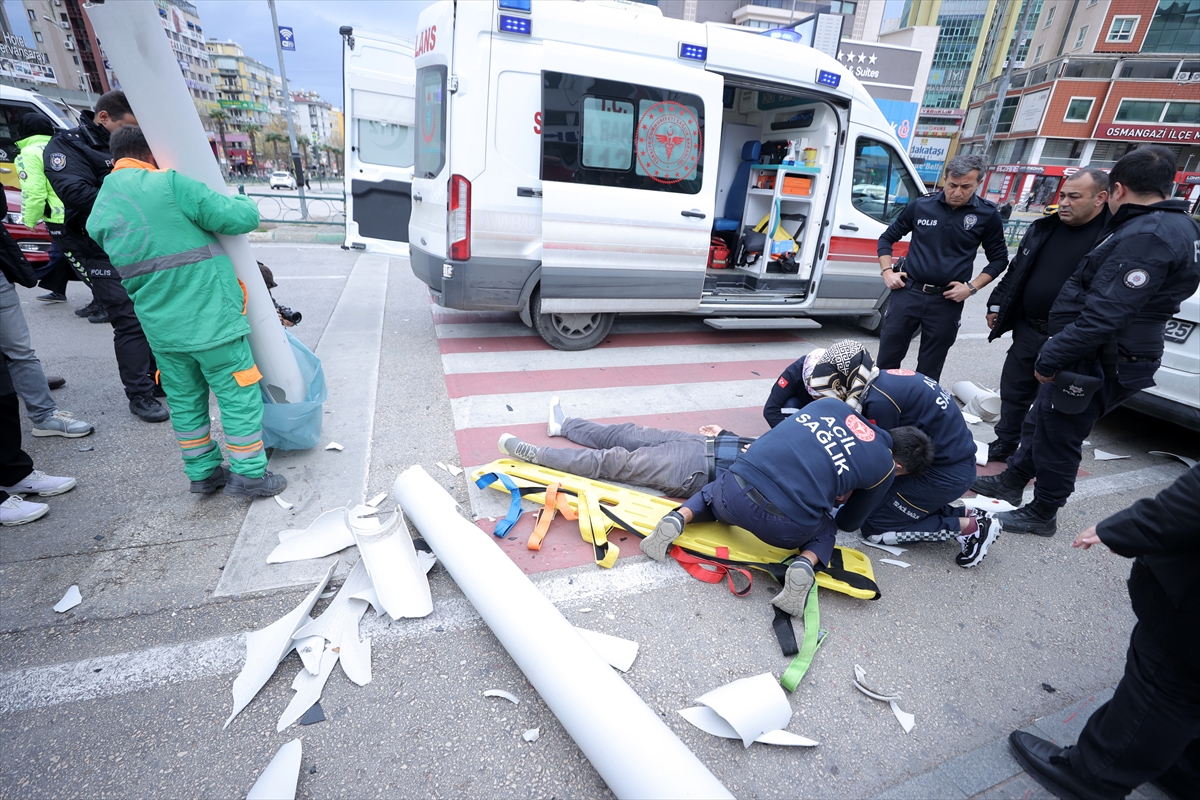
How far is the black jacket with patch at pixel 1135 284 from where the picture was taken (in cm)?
268

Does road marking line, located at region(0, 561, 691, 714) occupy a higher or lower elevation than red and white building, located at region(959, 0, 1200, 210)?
lower

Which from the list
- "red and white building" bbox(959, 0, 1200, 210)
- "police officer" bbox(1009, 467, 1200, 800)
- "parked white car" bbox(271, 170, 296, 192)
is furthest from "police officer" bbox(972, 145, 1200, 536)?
"red and white building" bbox(959, 0, 1200, 210)

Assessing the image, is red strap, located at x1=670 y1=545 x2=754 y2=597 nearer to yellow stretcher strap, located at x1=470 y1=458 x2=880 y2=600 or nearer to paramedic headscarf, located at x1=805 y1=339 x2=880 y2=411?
yellow stretcher strap, located at x1=470 y1=458 x2=880 y2=600

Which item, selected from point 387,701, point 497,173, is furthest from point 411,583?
point 497,173

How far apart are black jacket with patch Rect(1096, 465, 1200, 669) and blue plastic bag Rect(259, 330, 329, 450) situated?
3.69m

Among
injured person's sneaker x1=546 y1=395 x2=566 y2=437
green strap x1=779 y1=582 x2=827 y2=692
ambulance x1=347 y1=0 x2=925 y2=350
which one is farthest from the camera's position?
ambulance x1=347 y1=0 x2=925 y2=350

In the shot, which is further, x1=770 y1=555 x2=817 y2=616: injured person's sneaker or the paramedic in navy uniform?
the paramedic in navy uniform

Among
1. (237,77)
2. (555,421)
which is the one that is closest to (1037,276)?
(555,421)

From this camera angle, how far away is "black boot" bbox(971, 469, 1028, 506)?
362cm

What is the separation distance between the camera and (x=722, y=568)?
106 inches

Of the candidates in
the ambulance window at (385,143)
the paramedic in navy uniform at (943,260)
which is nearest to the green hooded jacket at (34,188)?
the ambulance window at (385,143)

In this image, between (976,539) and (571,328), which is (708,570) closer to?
(976,539)

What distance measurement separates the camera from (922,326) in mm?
4344

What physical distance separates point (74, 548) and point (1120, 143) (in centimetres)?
6159
